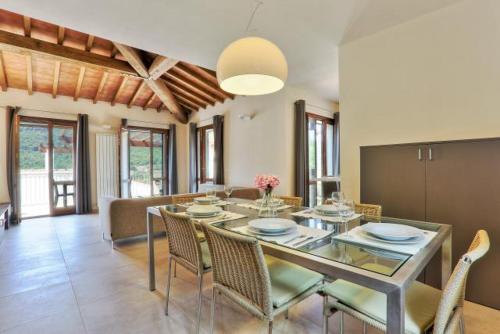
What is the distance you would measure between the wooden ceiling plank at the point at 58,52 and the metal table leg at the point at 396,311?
5772 mm

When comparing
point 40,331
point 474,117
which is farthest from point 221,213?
point 474,117

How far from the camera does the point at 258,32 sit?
9.68 feet

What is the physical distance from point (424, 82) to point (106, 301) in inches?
145

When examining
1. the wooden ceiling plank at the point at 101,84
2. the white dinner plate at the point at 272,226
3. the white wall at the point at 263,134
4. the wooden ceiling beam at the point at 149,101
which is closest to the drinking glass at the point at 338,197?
the white dinner plate at the point at 272,226

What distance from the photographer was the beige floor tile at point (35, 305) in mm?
1996

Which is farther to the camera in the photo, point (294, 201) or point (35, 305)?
point (294, 201)

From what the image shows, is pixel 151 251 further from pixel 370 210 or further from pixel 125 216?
pixel 370 210

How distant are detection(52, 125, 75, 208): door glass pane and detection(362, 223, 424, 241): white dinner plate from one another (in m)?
7.10

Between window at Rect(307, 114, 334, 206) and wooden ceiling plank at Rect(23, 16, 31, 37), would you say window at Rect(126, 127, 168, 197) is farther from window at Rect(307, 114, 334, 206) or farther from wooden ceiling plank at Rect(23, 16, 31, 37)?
window at Rect(307, 114, 334, 206)

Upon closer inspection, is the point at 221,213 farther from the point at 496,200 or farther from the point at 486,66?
the point at 486,66

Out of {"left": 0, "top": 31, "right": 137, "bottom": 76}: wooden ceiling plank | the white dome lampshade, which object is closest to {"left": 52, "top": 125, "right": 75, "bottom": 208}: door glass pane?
{"left": 0, "top": 31, "right": 137, "bottom": 76}: wooden ceiling plank

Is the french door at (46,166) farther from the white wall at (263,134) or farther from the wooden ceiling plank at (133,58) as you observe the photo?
the white wall at (263,134)

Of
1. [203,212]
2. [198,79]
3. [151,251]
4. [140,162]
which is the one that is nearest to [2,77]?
[140,162]

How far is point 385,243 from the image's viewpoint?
128cm
